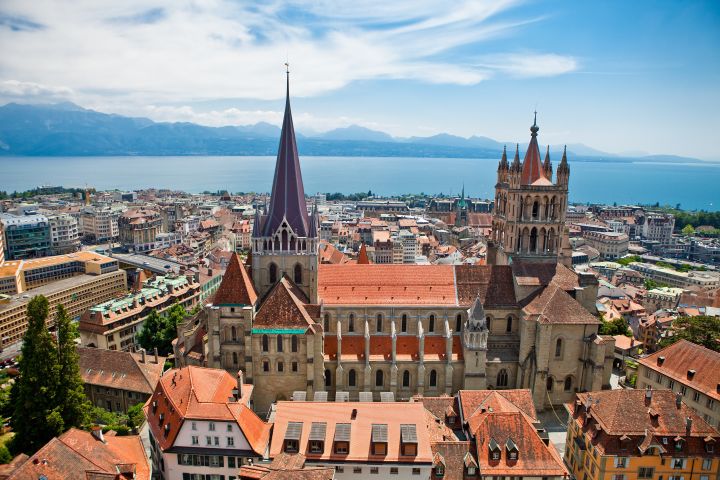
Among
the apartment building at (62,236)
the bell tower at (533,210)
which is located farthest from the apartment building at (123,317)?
the apartment building at (62,236)

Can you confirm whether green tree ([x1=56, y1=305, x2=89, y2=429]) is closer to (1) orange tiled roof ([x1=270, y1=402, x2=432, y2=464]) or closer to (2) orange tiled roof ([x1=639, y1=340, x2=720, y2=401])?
(1) orange tiled roof ([x1=270, y1=402, x2=432, y2=464])

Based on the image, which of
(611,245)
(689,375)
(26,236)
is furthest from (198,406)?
(611,245)

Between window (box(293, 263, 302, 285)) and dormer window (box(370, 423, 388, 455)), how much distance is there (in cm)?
2048

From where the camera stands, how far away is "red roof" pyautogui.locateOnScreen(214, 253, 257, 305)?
158 ft

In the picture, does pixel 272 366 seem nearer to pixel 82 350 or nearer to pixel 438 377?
pixel 438 377

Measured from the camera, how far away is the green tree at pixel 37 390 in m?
40.0

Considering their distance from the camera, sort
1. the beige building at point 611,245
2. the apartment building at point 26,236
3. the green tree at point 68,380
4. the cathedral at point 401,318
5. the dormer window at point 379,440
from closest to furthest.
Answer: the dormer window at point 379,440, the green tree at point 68,380, the cathedral at point 401,318, the apartment building at point 26,236, the beige building at point 611,245

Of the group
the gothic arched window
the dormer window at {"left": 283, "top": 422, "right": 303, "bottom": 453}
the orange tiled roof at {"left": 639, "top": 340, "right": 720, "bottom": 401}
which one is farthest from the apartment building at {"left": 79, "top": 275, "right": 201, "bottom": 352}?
the orange tiled roof at {"left": 639, "top": 340, "right": 720, "bottom": 401}

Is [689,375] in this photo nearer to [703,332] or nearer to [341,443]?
[703,332]

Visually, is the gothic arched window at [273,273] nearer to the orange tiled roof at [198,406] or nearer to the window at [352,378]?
the window at [352,378]

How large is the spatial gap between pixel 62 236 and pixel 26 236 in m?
10.5

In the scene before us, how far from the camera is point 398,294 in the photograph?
171ft

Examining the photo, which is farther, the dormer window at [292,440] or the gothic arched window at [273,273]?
the gothic arched window at [273,273]

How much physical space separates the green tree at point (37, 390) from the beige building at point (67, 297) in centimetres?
5024
